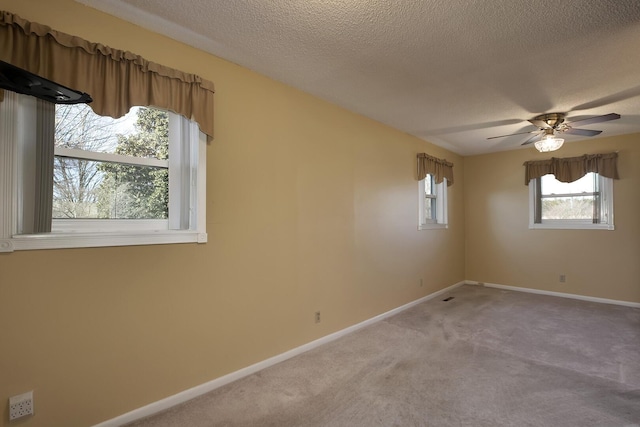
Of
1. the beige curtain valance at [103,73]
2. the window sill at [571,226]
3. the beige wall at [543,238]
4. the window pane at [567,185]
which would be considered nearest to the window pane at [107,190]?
the beige curtain valance at [103,73]

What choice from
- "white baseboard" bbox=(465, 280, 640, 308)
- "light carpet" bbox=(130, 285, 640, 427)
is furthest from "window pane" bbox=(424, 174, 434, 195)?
"light carpet" bbox=(130, 285, 640, 427)

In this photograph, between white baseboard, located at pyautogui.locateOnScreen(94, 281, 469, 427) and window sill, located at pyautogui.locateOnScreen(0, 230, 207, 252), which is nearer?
window sill, located at pyautogui.locateOnScreen(0, 230, 207, 252)

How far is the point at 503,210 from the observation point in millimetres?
5543

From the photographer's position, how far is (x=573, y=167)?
4.79m

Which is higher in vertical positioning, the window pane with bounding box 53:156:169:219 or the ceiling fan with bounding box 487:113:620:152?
the ceiling fan with bounding box 487:113:620:152

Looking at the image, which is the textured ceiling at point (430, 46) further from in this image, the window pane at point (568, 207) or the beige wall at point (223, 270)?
the window pane at point (568, 207)

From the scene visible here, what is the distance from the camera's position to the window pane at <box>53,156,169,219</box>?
1808mm

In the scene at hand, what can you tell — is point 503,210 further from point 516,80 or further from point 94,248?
point 94,248

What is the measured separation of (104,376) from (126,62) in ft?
6.25

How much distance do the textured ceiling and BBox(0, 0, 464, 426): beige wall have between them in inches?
9.8

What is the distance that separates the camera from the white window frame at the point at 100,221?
1.56m

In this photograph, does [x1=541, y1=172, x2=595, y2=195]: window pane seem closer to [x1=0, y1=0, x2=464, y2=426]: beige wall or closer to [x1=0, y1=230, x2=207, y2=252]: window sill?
[x1=0, y1=0, x2=464, y2=426]: beige wall

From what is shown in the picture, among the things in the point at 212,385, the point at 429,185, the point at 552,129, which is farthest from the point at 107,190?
the point at 429,185

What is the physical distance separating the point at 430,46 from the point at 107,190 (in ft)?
7.90
